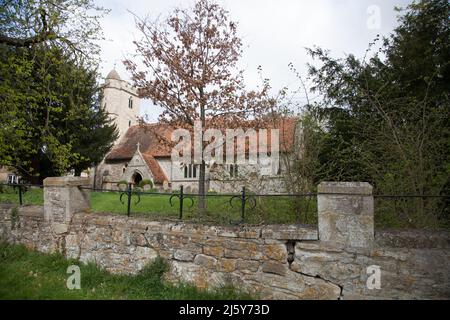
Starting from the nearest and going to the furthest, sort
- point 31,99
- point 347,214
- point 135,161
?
1. point 347,214
2. point 31,99
3. point 135,161

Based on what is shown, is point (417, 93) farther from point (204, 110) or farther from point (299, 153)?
point (204, 110)

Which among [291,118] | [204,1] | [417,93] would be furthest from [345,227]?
[204,1]

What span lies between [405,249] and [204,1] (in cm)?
996

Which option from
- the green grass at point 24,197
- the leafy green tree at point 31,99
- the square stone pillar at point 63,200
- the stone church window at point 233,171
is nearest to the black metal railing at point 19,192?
the green grass at point 24,197

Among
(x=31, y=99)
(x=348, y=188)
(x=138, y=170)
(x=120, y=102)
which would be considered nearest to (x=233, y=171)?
(x=348, y=188)

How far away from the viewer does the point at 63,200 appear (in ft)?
19.0

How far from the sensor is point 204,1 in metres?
10.0

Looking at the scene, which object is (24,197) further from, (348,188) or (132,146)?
(132,146)

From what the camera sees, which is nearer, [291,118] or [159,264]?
[159,264]

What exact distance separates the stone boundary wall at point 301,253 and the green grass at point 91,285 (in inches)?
6.4

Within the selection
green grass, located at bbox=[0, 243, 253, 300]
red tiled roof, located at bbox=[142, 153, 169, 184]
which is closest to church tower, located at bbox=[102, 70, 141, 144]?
red tiled roof, located at bbox=[142, 153, 169, 184]

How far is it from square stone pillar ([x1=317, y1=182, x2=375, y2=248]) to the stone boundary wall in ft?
0.04

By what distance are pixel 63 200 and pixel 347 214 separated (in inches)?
214

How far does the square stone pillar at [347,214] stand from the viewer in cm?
371
